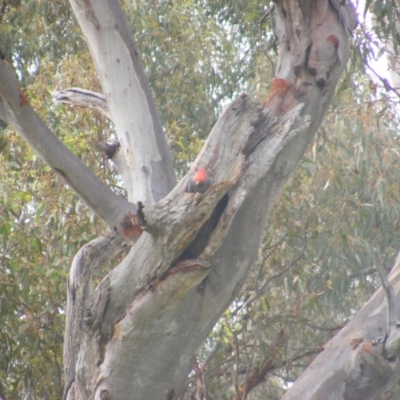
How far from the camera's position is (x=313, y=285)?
5.13 meters

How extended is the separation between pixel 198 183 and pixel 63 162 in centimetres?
56

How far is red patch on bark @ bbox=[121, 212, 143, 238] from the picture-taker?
2.44 metres

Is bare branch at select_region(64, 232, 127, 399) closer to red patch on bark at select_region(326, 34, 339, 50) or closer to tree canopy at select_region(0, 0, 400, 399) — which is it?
red patch on bark at select_region(326, 34, 339, 50)


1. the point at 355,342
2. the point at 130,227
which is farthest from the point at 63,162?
the point at 355,342

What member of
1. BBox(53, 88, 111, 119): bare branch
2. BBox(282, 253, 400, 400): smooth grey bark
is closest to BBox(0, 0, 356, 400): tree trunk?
BBox(53, 88, 111, 119): bare branch

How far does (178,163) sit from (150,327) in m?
2.65

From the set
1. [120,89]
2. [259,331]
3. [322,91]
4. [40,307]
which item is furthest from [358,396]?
[40,307]

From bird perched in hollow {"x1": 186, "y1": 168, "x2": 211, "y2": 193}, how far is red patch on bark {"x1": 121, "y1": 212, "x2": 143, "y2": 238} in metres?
0.41

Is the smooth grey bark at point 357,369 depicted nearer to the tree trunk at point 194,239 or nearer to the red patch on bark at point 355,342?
the red patch on bark at point 355,342

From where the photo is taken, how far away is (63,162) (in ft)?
7.88

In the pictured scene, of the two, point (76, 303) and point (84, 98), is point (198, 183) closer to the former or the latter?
point (76, 303)

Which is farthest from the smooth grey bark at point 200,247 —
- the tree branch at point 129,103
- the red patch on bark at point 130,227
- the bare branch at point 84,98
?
the bare branch at point 84,98

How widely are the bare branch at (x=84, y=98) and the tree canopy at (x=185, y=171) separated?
98 cm

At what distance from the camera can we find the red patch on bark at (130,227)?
2.44m
